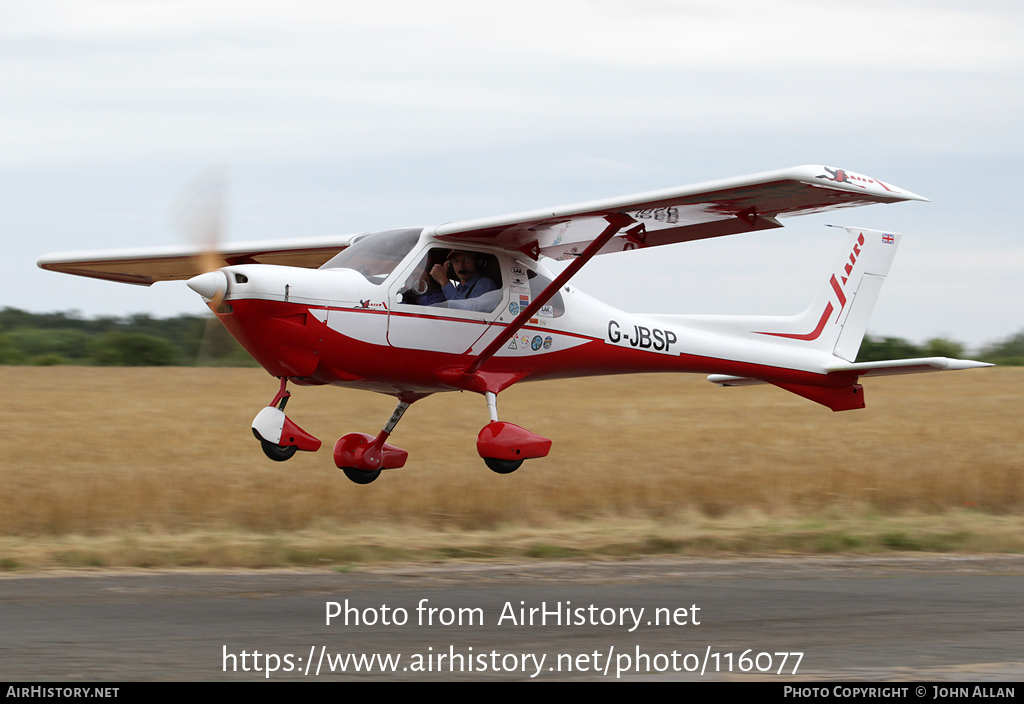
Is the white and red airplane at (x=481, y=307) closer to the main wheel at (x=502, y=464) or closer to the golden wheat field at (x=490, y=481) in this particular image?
the main wheel at (x=502, y=464)

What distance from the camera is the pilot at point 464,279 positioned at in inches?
510

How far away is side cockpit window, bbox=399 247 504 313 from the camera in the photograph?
12766mm

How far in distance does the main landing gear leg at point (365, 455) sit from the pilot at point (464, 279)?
2.19 m

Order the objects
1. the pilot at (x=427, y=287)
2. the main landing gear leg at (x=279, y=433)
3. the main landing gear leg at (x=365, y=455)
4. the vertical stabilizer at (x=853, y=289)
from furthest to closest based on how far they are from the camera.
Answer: the vertical stabilizer at (x=853, y=289) < the main landing gear leg at (x=365, y=455) < the pilot at (x=427, y=287) < the main landing gear leg at (x=279, y=433)

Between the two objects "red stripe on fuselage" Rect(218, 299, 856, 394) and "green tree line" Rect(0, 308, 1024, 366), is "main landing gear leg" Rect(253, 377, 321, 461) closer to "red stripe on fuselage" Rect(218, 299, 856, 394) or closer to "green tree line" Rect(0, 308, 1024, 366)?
"red stripe on fuselage" Rect(218, 299, 856, 394)

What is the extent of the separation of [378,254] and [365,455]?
3.16 metres

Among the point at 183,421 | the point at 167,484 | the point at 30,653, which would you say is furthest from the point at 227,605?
the point at 183,421

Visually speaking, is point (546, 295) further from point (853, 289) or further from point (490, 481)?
point (490, 481)

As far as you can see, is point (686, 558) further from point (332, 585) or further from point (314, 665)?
point (314, 665)

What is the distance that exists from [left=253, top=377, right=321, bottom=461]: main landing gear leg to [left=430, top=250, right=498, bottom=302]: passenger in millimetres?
2025

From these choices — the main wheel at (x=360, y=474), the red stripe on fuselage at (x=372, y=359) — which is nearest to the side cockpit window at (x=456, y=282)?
the red stripe on fuselage at (x=372, y=359)

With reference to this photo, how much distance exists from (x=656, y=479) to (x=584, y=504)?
288 centimetres

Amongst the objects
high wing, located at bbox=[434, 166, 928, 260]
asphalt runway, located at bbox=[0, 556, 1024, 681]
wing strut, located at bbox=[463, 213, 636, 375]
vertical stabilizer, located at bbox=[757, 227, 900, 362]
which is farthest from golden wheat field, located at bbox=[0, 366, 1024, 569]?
high wing, located at bbox=[434, 166, 928, 260]

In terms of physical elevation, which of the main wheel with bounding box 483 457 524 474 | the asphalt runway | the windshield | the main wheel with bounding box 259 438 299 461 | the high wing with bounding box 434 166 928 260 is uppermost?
the high wing with bounding box 434 166 928 260
